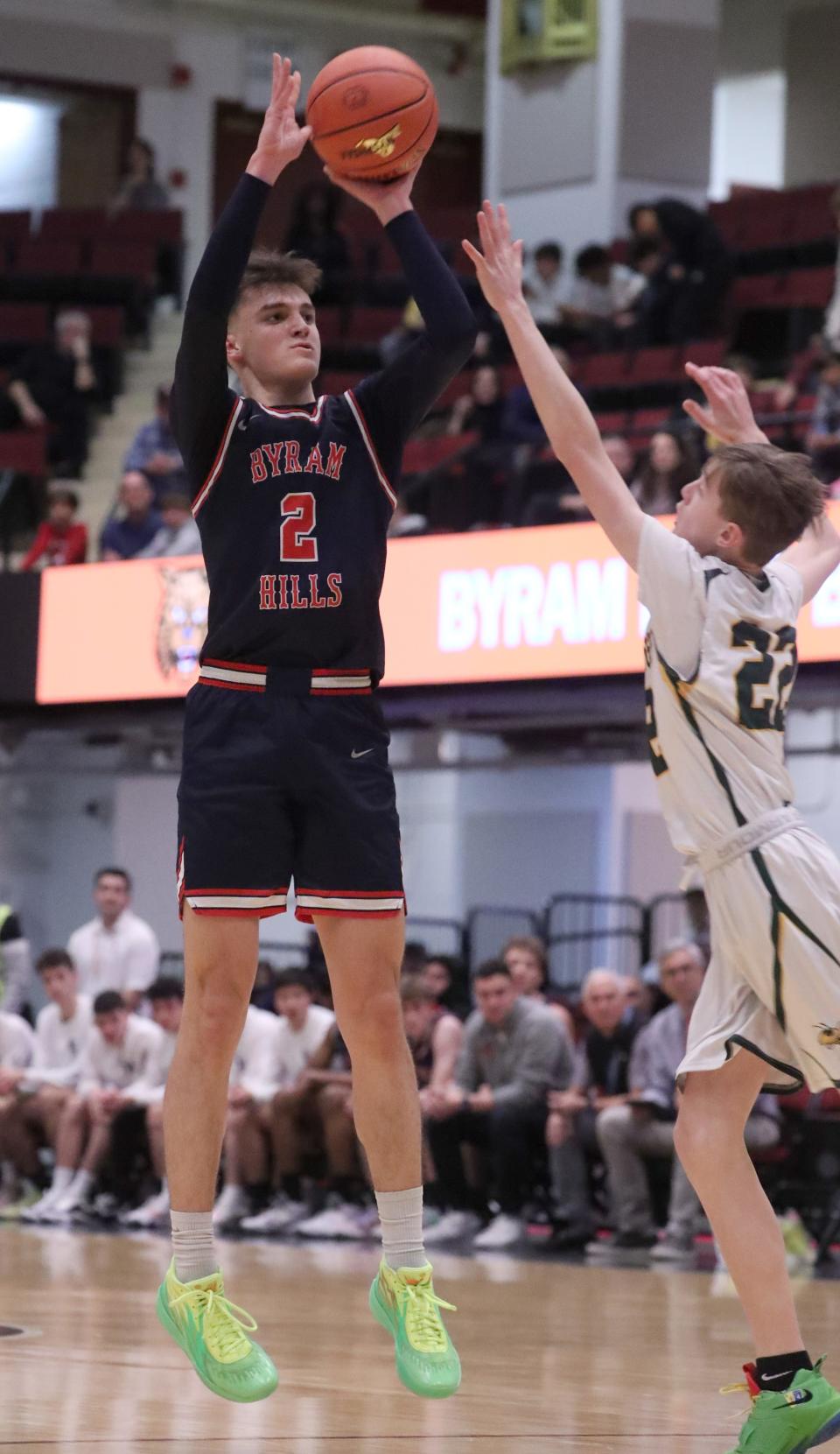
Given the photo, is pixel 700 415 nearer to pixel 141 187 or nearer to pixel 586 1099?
pixel 586 1099

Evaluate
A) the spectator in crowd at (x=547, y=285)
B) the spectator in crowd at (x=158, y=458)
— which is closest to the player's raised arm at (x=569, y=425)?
the spectator in crowd at (x=158, y=458)

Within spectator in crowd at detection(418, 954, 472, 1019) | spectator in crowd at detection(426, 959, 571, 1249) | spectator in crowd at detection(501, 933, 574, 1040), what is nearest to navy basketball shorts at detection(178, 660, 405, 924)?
spectator in crowd at detection(426, 959, 571, 1249)

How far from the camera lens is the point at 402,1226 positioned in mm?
3998

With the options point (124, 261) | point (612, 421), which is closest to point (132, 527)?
point (612, 421)

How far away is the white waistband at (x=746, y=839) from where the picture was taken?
3859 mm

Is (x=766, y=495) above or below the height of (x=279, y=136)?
below

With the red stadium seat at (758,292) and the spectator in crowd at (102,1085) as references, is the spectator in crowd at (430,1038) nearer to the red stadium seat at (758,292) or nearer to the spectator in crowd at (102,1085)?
the spectator in crowd at (102,1085)

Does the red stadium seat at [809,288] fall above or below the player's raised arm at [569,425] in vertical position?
above

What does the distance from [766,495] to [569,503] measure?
23.5 ft

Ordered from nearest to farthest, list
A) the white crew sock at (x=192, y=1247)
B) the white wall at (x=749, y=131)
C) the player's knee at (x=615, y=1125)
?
1. the white crew sock at (x=192, y=1247)
2. the player's knee at (x=615, y=1125)
3. the white wall at (x=749, y=131)

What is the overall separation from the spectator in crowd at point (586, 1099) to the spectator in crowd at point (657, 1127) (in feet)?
0.43

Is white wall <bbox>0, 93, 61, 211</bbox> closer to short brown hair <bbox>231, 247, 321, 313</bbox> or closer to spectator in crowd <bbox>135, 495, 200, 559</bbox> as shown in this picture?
spectator in crowd <bbox>135, 495, 200, 559</bbox>

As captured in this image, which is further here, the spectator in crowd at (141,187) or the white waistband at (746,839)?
the spectator in crowd at (141,187)

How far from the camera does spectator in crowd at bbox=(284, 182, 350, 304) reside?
17.6m
